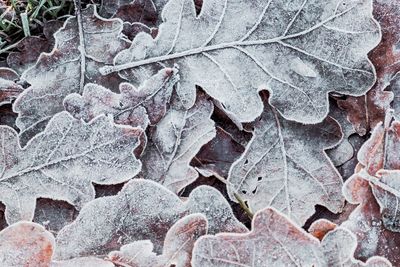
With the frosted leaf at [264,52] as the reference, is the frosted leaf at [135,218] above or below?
below

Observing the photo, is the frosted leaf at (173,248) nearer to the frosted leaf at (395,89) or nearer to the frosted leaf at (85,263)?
the frosted leaf at (85,263)

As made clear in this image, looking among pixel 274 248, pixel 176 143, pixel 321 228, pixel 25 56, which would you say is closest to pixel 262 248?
pixel 274 248

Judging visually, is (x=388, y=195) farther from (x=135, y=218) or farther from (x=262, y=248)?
(x=135, y=218)

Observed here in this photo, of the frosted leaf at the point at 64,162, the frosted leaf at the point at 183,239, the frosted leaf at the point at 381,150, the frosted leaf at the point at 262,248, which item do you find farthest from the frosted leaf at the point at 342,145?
the frosted leaf at the point at 64,162

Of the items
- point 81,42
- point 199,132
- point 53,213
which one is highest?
point 81,42

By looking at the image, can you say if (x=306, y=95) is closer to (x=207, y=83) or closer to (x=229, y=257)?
(x=207, y=83)
